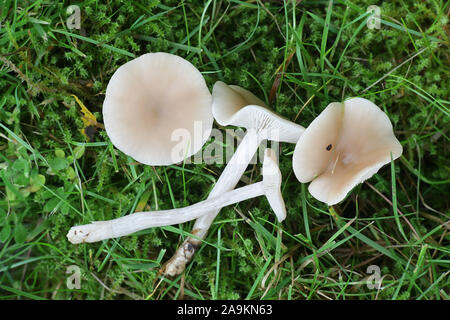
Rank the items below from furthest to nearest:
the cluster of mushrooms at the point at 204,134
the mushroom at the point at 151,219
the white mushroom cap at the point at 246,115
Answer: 1. the mushroom at the point at 151,219
2. the cluster of mushrooms at the point at 204,134
3. the white mushroom cap at the point at 246,115

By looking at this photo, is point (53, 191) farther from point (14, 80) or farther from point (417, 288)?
point (417, 288)

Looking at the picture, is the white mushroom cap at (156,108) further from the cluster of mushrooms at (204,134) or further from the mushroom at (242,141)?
the mushroom at (242,141)

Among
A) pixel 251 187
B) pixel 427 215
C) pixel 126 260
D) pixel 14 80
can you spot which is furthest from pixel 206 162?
pixel 427 215

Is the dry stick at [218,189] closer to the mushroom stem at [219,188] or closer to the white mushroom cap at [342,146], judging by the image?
the mushroom stem at [219,188]

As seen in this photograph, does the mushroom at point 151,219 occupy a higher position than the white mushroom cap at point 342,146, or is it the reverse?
the white mushroom cap at point 342,146

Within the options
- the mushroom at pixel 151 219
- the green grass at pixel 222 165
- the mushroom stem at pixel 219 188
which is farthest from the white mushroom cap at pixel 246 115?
the mushroom at pixel 151 219

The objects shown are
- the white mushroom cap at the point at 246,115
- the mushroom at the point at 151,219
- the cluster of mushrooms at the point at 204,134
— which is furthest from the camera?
the mushroom at the point at 151,219

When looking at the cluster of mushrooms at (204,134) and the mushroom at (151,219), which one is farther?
the mushroom at (151,219)

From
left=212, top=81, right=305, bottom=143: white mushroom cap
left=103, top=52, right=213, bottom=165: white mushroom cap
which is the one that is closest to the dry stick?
left=212, top=81, right=305, bottom=143: white mushroom cap

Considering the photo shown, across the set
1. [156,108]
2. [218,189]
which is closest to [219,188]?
[218,189]
